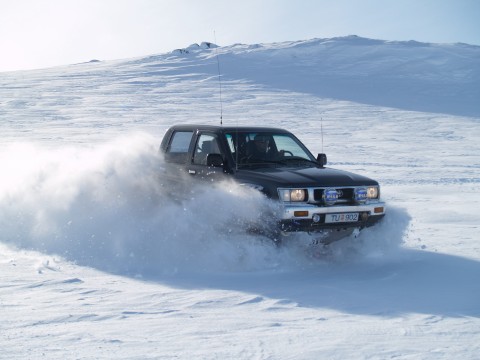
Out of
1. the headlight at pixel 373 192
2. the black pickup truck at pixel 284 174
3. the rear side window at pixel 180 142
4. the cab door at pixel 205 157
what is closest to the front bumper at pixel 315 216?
the black pickup truck at pixel 284 174

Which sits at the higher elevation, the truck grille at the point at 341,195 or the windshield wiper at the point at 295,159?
the windshield wiper at the point at 295,159

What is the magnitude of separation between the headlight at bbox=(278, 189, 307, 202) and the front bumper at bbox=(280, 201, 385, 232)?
0.26 feet

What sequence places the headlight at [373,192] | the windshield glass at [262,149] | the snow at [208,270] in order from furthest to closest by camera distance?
the windshield glass at [262,149], the headlight at [373,192], the snow at [208,270]

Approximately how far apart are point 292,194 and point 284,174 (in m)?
0.37

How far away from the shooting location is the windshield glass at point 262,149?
22.9 feet

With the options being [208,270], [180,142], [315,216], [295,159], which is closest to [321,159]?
[295,159]

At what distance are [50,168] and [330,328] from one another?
18.3 ft

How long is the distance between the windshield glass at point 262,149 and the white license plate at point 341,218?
3.74 ft

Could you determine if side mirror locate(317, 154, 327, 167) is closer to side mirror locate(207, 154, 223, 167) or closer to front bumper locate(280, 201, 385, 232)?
front bumper locate(280, 201, 385, 232)

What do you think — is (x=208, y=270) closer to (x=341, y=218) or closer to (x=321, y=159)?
(x=341, y=218)

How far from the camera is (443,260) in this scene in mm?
6441

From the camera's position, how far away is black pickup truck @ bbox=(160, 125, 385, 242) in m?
6.05

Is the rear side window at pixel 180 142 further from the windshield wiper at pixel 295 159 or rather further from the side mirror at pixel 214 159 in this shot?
the windshield wiper at pixel 295 159

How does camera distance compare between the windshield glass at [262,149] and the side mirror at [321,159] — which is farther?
the side mirror at [321,159]
